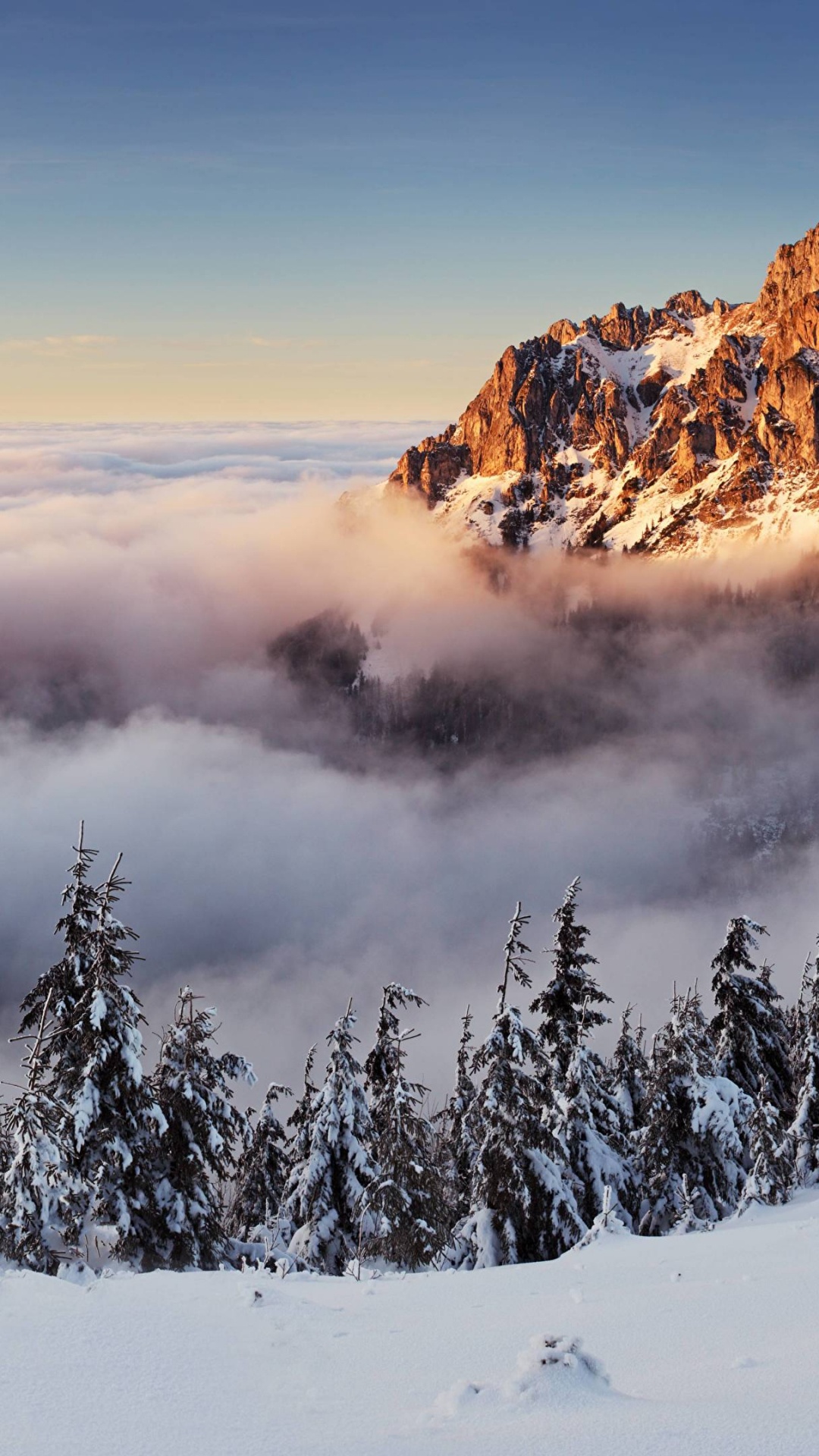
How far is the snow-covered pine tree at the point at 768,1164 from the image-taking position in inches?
803

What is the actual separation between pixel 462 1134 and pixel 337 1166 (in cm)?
540

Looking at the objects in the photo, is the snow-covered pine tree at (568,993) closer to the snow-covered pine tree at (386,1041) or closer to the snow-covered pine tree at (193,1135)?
the snow-covered pine tree at (386,1041)

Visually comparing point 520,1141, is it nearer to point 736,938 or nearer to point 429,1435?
point 736,938

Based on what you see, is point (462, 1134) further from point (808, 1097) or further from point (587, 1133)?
point (808, 1097)

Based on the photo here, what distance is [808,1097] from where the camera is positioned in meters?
26.6

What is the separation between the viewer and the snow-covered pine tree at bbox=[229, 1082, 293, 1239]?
32688mm

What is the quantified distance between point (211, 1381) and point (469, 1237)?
739 inches

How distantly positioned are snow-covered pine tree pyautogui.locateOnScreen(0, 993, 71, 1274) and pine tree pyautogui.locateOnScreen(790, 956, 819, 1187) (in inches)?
670

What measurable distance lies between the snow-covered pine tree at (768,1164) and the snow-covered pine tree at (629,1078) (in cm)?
784

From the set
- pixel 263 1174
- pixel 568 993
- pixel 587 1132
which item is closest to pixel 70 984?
pixel 587 1132

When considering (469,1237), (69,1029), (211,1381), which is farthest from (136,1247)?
(211,1381)

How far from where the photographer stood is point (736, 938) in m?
30.9

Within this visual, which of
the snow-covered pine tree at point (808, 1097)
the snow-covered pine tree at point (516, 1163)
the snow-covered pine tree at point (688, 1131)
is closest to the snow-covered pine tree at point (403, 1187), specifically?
the snow-covered pine tree at point (516, 1163)

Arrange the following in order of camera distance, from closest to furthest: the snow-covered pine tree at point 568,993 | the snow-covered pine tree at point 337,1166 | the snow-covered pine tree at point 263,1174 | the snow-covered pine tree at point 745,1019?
1. the snow-covered pine tree at point 337,1166
2. the snow-covered pine tree at point 568,993
3. the snow-covered pine tree at point 745,1019
4. the snow-covered pine tree at point 263,1174
